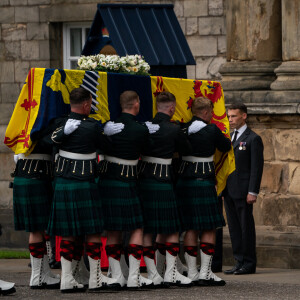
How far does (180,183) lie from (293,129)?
7.61 feet

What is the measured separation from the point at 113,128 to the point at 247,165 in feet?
7.02

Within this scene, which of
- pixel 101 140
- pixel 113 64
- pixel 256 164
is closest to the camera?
pixel 101 140

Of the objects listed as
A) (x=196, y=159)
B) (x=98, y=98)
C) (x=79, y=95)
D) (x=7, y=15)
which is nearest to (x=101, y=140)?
(x=79, y=95)

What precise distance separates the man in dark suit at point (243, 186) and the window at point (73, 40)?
551 cm

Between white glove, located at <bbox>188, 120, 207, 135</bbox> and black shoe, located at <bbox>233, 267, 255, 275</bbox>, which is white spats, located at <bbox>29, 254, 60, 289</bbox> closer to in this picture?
white glove, located at <bbox>188, 120, 207, 135</bbox>

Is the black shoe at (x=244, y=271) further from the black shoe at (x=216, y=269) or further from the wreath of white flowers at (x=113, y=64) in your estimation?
the wreath of white flowers at (x=113, y=64)

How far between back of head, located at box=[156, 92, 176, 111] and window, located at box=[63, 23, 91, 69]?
Answer: 6.65 m

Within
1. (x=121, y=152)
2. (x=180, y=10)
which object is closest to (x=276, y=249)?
(x=121, y=152)

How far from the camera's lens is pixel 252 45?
13391 millimetres

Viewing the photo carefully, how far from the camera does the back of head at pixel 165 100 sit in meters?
10.5

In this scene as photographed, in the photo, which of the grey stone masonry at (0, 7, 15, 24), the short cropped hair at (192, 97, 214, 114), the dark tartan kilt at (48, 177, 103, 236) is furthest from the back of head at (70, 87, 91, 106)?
the grey stone masonry at (0, 7, 15, 24)

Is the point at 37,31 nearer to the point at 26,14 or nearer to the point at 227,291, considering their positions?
the point at 26,14

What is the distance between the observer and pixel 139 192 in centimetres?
1050

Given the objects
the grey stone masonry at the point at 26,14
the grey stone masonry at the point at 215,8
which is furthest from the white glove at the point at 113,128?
the grey stone masonry at the point at 26,14
